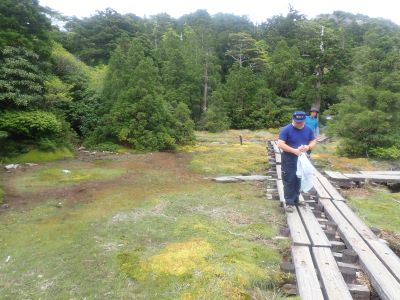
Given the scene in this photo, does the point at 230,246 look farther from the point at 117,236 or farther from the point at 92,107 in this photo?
the point at 92,107

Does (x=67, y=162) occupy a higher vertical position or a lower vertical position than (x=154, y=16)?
lower

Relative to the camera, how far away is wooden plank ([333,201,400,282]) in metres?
4.42

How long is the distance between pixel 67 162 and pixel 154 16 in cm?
5442

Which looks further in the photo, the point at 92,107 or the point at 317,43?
the point at 317,43

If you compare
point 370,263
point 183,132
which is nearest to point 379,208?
point 370,263

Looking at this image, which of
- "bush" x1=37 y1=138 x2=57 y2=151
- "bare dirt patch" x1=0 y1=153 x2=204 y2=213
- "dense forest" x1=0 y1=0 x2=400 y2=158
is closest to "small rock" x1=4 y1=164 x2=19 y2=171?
"bare dirt patch" x1=0 y1=153 x2=204 y2=213

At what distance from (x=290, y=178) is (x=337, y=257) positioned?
6.19 feet

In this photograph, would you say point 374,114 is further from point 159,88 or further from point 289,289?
point 159,88

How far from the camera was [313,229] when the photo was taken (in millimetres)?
5730

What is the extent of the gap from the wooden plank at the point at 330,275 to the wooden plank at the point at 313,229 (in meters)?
0.18

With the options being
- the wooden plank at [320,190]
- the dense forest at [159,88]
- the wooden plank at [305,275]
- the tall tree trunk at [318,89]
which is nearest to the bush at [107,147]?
the dense forest at [159,88]

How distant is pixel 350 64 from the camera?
36.0 meters

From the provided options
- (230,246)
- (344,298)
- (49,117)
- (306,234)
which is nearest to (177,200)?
(230,246)

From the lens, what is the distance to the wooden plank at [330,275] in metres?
3.80
